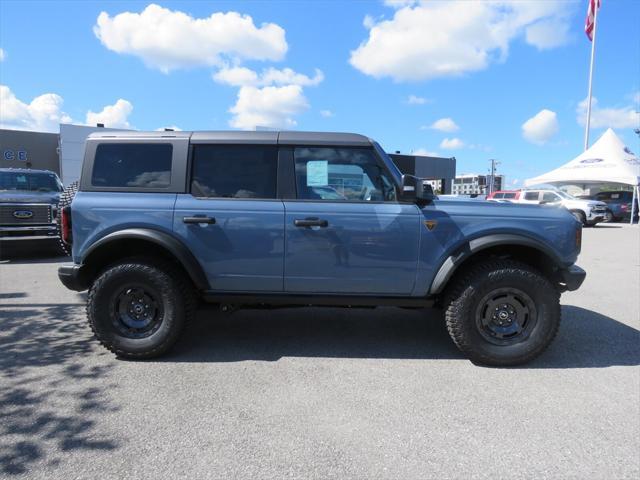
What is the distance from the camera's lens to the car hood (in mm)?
9016

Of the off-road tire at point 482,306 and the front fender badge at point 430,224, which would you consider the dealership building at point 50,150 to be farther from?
the front fender badge at point 430,224

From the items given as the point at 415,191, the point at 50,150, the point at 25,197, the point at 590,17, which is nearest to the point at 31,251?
the point at 25,197

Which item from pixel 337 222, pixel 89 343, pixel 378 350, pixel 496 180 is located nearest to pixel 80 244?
pixel 89 343

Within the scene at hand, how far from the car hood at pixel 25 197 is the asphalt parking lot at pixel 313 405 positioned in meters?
5.27

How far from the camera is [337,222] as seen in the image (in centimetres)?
370

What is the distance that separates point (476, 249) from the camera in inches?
144

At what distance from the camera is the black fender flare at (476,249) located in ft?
12.0

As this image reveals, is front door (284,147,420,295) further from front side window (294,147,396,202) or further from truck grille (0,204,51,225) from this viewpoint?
truck grille (0,204,51,225)

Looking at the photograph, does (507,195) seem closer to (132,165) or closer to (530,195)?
(530,195)

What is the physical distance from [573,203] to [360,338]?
2079cm

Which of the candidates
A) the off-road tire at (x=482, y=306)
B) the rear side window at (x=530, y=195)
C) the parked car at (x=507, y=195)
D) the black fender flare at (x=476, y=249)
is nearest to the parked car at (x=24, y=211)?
the black fender flare at (x=476, y=249)

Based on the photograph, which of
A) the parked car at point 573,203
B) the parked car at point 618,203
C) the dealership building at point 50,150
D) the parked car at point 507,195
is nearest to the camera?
the parked car at point 573,203

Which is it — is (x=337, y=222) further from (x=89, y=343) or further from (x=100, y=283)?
(x=89, y=343)

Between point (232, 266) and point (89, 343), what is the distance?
5.58ft
